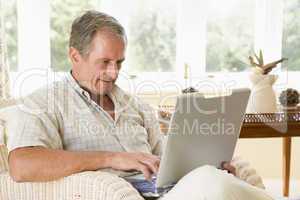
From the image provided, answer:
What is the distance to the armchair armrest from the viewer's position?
148cm

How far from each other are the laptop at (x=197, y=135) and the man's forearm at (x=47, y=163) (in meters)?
0.19

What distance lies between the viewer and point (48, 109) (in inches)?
68.9

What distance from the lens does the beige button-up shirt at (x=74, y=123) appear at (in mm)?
1684

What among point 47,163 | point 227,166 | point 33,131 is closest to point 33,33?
point 33,131

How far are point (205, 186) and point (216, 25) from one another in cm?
231

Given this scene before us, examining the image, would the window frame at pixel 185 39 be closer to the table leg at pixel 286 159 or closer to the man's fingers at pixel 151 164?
the table leg at pixel 286 159

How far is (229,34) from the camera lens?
3570mm

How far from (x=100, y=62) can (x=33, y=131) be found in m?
0.36

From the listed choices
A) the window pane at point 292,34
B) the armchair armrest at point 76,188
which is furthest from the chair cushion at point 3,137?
the window pane at point 292,34

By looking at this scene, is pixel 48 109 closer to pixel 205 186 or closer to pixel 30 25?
pixel 205 186

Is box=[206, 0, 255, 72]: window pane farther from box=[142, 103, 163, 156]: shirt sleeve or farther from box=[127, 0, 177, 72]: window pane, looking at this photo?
box=[142, 103, 163, 156]: shirt sleeve

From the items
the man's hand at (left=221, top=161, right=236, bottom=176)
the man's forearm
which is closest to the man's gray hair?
the man's forearm

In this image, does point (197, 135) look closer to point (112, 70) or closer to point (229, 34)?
point (112, 70)

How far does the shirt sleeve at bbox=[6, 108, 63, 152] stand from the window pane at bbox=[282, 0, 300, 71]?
92.1 inches
